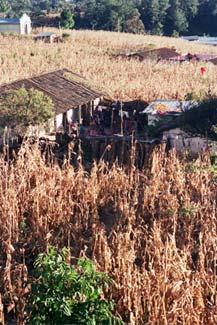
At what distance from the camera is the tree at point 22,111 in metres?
9.91

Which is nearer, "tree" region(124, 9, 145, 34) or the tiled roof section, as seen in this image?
the tiled roof section

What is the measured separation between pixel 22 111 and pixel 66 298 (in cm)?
688

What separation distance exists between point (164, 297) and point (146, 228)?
1.57 metres

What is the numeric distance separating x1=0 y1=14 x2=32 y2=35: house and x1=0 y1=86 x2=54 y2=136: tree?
2030cm

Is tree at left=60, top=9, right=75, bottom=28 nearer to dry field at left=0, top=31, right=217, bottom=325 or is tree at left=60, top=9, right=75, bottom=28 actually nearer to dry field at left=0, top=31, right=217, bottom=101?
dry field at left=0, top=31, right=217, bottom=101

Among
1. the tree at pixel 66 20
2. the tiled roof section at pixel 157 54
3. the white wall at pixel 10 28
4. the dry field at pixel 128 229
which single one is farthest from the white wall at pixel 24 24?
the dry field at pixel 128 229

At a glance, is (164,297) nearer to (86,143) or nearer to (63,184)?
(63,184)

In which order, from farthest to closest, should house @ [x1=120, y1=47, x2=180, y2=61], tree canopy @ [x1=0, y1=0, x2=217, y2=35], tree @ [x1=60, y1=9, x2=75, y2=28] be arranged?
1. tree canopy @ [x1=0, y1=0, x2=217, y2=35]
2. tree @ [x1=60, y1=9, x2=75, y2=28]
3. house @ [x1=120, y1=47, x2=180, y2=61]

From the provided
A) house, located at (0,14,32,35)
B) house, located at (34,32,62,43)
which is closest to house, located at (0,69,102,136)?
house, located at (34,32,62,43)

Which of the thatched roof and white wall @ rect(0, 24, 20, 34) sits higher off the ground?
white wall @ rect(0, 24, 20, 34)

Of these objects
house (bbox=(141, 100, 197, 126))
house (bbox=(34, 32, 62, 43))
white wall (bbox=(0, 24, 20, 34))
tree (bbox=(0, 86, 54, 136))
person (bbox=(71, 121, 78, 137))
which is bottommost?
person (bbox=(71, 121, 78, 137))

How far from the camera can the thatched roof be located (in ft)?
38.2

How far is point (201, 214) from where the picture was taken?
225 inches

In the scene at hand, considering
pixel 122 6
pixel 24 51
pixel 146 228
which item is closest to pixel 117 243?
pixel 146 228
